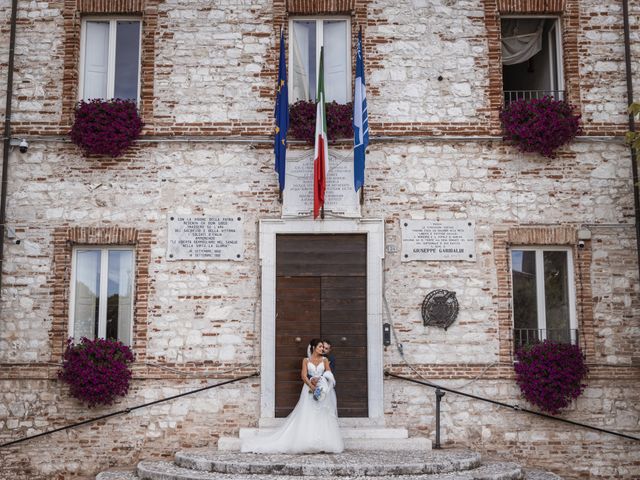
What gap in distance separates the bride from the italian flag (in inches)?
90.3

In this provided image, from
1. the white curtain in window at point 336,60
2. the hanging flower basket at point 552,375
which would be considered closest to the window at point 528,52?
the white curtain in window at point 336,60

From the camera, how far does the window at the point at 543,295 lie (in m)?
10.8

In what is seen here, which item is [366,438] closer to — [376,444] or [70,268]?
[376,444]

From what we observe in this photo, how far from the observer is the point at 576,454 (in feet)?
34.2

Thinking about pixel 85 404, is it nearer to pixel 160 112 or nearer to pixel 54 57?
pixel 160 112

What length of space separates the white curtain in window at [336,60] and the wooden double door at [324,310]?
2.08 metres

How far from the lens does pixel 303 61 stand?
11.4 m

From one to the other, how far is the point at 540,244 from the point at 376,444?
3508mm

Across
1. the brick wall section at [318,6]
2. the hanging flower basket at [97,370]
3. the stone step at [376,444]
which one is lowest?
the stone step at [376,444]

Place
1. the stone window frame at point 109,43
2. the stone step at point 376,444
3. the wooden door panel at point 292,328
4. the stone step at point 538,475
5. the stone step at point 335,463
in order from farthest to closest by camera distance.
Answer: the stone window frame at point 109,43
the wooden door panel at point 292,328
the stone step at point 376,444
the stone step at point 538,475
the stone step at point 335,463

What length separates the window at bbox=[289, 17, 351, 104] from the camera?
11336 millimetres

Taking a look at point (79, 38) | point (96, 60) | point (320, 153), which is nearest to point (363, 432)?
point (320, 153)

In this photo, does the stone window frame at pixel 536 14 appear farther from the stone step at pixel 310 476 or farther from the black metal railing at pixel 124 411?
the black metal railing at pixel 124 411

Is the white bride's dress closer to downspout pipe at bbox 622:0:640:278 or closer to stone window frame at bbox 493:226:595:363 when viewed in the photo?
stone window frame at bbox 493:226:595:363
